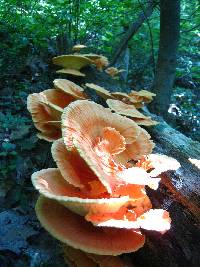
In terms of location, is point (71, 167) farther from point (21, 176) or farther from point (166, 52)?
point (166, 52)

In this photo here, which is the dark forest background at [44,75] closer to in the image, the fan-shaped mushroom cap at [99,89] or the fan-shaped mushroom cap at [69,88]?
the fan-shaped mushroom cap at [69,88]

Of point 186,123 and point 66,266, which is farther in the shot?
point 186,123

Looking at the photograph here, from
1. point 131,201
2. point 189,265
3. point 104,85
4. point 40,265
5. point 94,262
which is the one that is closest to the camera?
point 131,201

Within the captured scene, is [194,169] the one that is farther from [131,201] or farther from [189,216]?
[131,201]

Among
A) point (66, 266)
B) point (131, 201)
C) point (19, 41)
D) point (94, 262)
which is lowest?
point (66, 266)

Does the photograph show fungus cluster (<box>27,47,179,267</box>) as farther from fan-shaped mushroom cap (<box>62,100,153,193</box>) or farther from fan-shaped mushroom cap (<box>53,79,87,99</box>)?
fan-shaped mushroom cap (<box>53,79,87,99</box>)

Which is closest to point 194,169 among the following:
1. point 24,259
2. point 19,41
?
point 24,259

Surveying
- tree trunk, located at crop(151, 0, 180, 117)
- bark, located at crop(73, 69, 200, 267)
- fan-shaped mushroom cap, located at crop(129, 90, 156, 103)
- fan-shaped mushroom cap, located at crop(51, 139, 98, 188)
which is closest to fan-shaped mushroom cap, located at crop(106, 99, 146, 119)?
fan-shaped mushroom cap, located at crop(129, 90, 156, 103)
